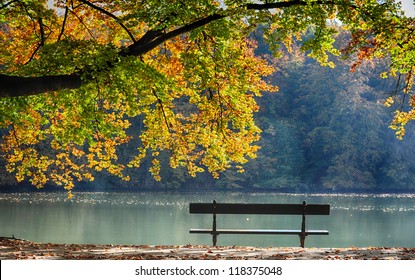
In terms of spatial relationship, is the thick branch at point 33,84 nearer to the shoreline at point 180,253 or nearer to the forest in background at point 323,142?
the shoreline at point 180,253

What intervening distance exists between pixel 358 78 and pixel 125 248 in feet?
169

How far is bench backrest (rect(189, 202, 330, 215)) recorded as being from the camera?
14563 mm

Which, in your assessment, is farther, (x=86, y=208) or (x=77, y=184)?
(x=77, y=184)

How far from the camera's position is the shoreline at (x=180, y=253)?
1112 centimetres

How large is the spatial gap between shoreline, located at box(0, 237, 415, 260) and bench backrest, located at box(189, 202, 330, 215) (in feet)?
5.70

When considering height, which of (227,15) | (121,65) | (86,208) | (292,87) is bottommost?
(86,208)

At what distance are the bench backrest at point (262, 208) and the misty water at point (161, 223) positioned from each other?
29.7ft

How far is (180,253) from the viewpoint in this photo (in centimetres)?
1180

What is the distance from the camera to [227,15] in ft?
40.8

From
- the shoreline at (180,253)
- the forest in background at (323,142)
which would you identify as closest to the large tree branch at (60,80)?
the shoreline at (180,253)

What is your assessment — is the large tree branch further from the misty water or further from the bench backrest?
the misty water

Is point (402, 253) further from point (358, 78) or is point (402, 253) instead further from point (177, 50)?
point (358, 78)

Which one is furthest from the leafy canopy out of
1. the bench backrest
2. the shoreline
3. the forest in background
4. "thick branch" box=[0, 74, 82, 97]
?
the forest in background

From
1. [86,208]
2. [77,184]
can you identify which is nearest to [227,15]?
[86,208]
